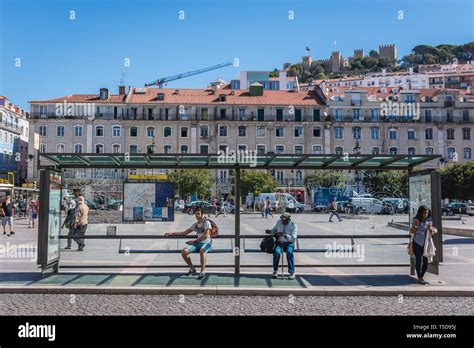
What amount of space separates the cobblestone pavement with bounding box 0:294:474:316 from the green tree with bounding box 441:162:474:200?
171 ft

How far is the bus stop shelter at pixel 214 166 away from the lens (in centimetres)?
1123

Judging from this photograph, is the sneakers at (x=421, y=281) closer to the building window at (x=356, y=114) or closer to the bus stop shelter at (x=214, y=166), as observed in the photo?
the bus stop shelter at (x=214, y=166)

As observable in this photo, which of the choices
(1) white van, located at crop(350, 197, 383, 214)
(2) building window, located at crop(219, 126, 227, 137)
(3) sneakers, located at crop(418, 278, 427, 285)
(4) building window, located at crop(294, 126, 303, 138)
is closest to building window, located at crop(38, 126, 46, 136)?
(2) building window, located at crop(219, 126, 227, 137)

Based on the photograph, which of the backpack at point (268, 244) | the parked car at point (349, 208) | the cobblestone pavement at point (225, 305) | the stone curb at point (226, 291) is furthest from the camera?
the parked car at point (349, 208)

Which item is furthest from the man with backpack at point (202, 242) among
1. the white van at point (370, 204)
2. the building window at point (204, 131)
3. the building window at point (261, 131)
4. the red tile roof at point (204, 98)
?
the red tile roof at point (204, 98)

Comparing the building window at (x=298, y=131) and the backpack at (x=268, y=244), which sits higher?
the building window at (x=298, y=131)

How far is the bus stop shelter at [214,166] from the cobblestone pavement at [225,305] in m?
1.94

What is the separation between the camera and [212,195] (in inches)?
2559

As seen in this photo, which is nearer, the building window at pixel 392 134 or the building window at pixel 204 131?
the building window at pixel 204 131

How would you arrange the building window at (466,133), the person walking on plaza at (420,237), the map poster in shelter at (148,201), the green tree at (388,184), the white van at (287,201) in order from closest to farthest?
the person walking on plaza at (420,237) < the map poster in shelter at (148,201) < the white van at (287,201) < the green tree at (388,184) < the building window at (466,133)
